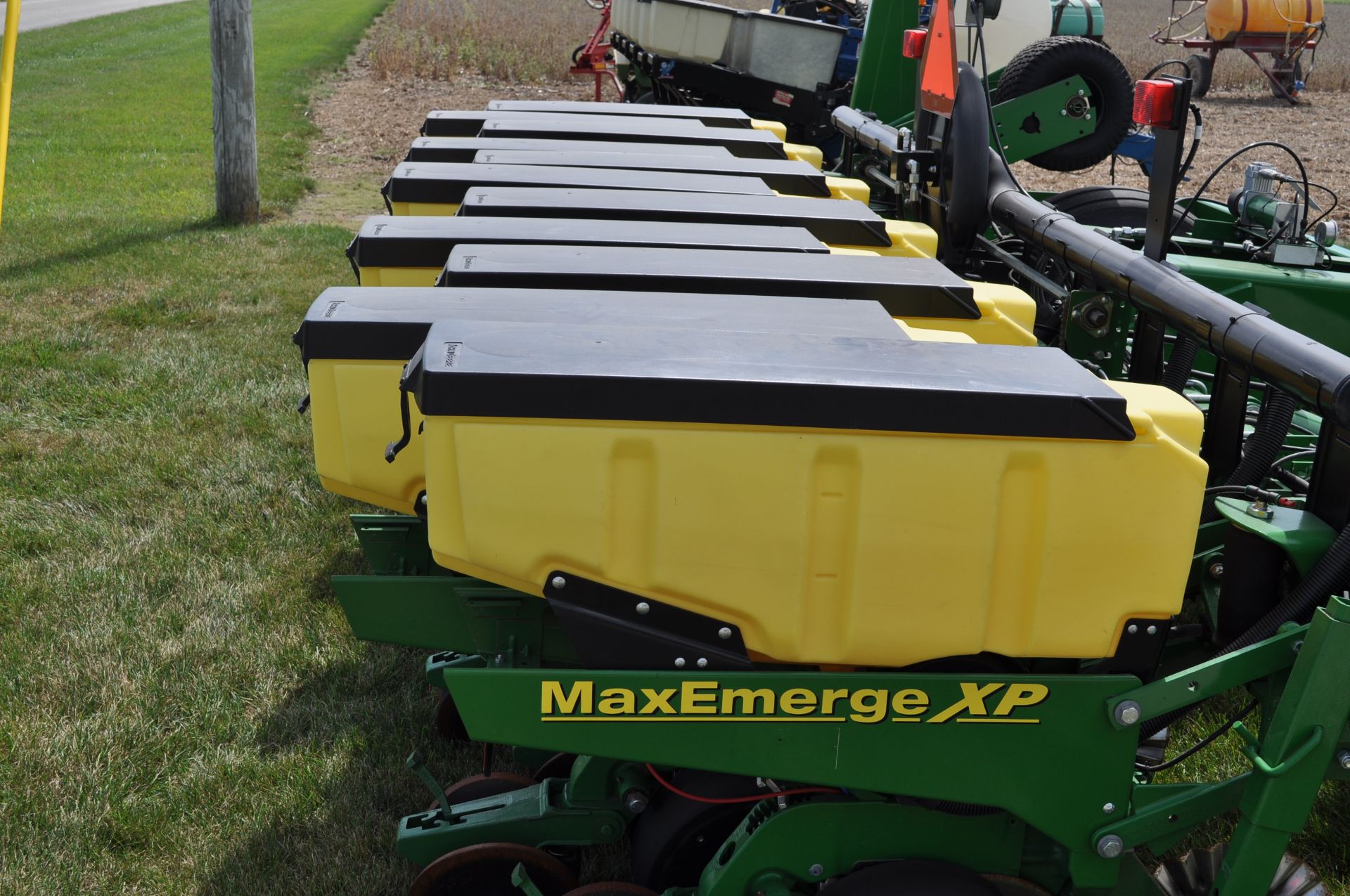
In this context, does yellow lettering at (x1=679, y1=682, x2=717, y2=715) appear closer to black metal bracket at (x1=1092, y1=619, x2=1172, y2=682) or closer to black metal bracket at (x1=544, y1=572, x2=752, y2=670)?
black metal bracket at (x1=544, y1=572, x2=752, y2=670)

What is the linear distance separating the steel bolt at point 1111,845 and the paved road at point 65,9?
2702 cm

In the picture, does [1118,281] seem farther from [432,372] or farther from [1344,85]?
[1344,85]

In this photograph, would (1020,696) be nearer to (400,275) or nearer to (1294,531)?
(1294,531)

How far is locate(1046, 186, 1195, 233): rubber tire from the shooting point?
5625 millimetres

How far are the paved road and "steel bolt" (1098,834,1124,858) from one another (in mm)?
27018

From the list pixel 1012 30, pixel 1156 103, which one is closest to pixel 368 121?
pixel 1012 30

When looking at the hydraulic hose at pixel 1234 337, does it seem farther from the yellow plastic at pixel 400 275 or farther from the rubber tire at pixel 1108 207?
the rubber tire at pixel 1108 207

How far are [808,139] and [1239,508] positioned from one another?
25.9 feet

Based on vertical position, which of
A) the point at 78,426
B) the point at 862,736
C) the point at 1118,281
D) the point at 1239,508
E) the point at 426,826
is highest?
the point at 1118,281

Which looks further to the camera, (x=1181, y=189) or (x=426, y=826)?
(x=1181, y=189)

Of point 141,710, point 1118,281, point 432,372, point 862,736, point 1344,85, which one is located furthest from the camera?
point 1344,85

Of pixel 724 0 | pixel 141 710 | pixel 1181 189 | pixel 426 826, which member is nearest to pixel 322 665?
pixel 141 710

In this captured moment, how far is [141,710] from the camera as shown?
3.35 meters

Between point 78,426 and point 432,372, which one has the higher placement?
point 432,372
